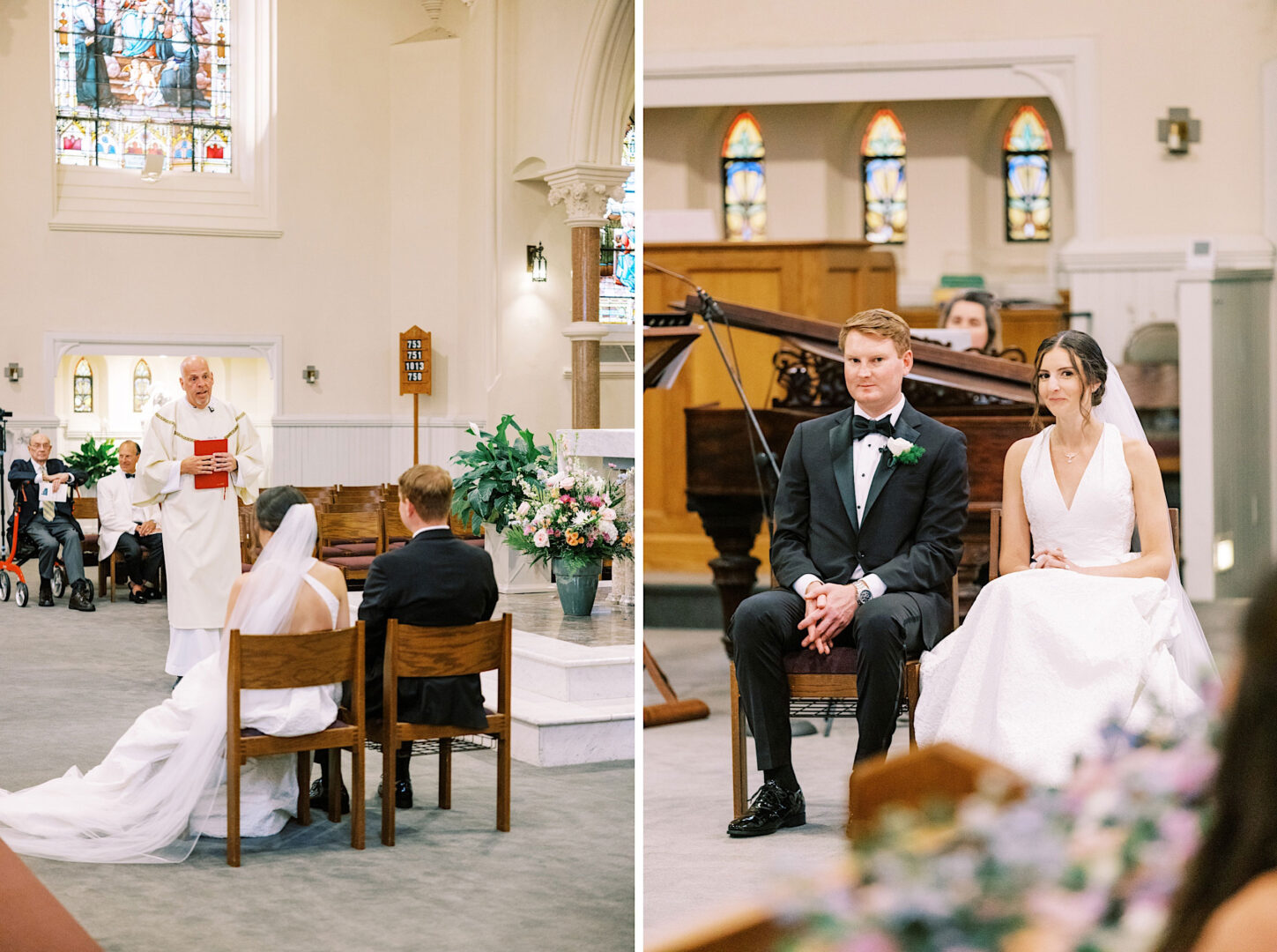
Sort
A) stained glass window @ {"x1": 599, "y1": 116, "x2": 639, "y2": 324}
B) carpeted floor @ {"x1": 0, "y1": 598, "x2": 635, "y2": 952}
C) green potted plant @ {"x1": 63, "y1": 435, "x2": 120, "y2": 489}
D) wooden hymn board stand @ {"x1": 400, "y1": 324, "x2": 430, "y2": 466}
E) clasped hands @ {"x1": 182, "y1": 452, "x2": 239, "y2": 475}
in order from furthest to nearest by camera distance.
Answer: stained glass window @ {"x1": 599, "y1": 116, "x2": 639, "y2": 324} → wooden hymn board stand @ {"x1": 400, "y1": 324, "x2": 430, "y2": 466} → green potted plant @ {"x1": 63, "y1": 435, "x2": 120, "y2": 489} → clasped hands @ {"x1": 182, "y1": 452, "x2": 239, "y2": 475} → carpeted floor @ {"x1": 0, "y1": 598, "x2": 635, "y2": 952}

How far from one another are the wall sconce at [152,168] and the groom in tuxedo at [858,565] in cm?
618

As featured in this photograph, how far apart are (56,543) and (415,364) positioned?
383 centimetres

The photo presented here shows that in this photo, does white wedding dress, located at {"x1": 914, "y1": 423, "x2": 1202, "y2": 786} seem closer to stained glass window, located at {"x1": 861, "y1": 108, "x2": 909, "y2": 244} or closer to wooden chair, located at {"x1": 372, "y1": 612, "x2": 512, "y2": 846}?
stained glass window, located at {"x1": 861, "y1": 108, "x2": 909, "y2": 244}

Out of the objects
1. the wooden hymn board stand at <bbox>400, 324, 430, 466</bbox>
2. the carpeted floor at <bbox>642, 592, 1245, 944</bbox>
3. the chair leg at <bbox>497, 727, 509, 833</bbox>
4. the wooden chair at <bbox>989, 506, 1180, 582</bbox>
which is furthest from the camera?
the wooden hymn board stand at <bbox>400, 324, 430, 466</bbox>

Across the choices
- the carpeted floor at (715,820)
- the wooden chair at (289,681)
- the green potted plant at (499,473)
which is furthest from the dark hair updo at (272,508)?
the green potted plant at (499,473)

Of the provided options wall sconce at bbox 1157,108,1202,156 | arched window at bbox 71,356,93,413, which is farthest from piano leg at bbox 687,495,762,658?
arched window at bbox 71,356,93,413

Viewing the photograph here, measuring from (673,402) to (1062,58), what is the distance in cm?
518

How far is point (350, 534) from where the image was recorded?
21.2ft

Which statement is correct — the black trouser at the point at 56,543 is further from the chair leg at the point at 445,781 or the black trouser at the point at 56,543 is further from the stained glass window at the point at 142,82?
the chair leg at the point at 445,781

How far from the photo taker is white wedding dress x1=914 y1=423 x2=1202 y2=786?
1.74m

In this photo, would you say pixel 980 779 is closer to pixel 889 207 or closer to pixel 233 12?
pixel 889 207

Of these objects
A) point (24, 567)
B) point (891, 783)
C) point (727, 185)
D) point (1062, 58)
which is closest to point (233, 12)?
point (24, 567)

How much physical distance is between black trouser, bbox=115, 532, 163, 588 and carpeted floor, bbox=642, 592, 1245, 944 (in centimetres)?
352

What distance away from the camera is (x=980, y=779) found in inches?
25.2
